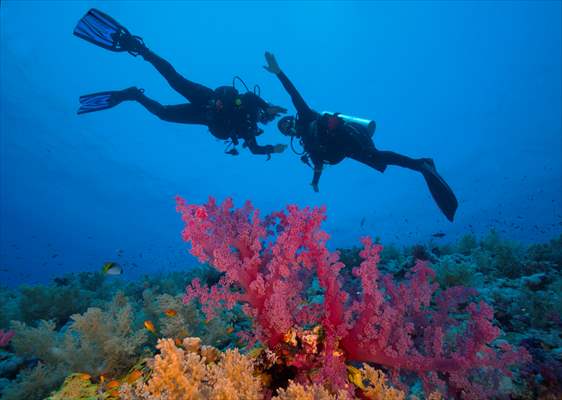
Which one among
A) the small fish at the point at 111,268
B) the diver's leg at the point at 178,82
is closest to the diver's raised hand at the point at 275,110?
the diver's leg at the point at 178,82

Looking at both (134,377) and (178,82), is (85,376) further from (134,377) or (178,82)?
(178,82)

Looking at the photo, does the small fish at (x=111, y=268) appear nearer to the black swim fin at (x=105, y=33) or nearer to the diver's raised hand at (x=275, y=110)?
the diver's raised hand at (x=275, y=110)

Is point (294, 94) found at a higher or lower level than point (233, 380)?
higher

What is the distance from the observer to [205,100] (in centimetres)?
923

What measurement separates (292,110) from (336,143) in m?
62.7

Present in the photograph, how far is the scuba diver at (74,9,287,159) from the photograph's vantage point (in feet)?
27.5

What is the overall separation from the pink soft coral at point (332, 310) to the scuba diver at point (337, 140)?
5594mm

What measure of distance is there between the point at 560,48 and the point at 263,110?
6960 centimetres

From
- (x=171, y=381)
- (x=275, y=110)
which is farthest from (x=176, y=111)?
(x=171, y=381)

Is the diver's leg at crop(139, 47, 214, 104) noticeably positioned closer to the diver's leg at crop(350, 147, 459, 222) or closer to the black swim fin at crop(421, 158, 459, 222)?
the diver's leg at crop(350, 147, 459, 222)

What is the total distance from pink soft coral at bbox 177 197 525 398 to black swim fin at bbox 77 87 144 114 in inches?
344

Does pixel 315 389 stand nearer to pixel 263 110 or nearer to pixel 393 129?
pixel 263 110

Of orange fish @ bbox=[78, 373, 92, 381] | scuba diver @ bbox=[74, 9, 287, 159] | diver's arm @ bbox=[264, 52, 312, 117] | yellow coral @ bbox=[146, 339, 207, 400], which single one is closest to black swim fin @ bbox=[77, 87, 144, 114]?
scuba diver @ bbox=[74, 9, 287, 159]

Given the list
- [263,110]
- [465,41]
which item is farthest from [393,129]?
[263,110]
